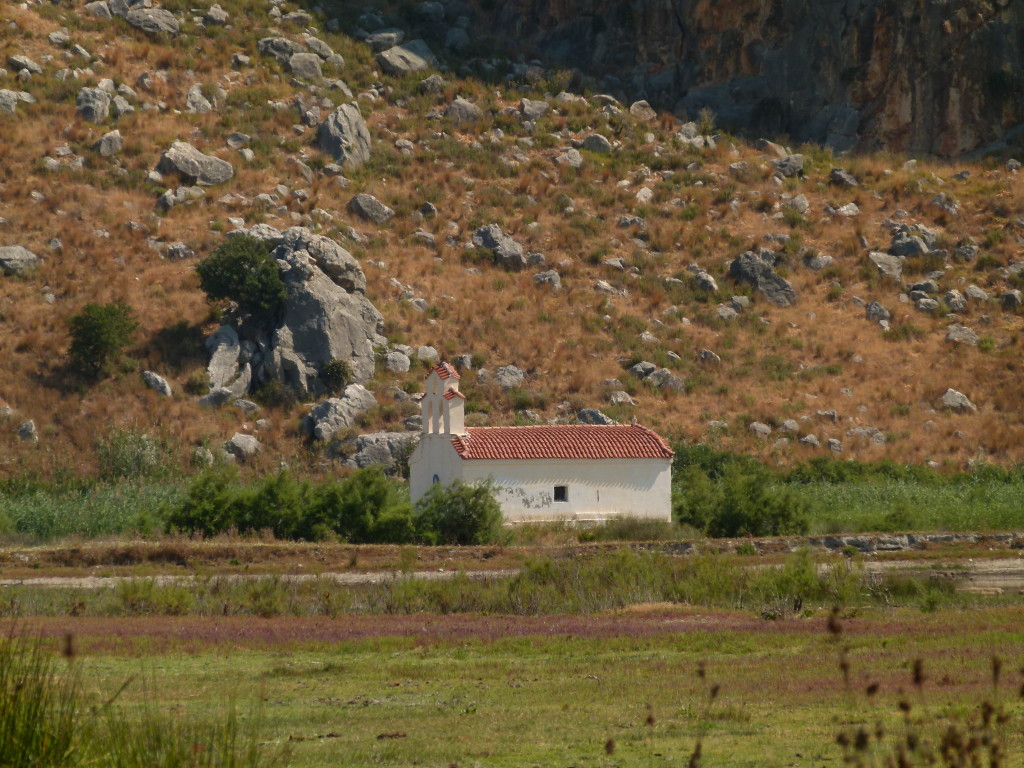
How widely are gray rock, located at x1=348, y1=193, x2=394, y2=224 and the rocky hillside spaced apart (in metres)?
0.19

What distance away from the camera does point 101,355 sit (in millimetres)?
51625

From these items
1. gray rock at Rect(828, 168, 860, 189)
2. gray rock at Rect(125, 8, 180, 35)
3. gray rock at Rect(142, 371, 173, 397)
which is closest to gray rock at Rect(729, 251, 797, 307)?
gray rock at Rect(828, 168, 860, 189)

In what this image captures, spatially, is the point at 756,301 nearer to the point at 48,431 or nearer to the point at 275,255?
the point at 275,255

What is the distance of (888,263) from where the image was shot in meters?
64.8

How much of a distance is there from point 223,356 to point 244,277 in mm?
3323

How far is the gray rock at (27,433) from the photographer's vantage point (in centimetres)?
4846

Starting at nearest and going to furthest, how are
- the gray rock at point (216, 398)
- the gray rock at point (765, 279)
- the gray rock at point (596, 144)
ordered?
1. the gray rock at point (216, 398)
2. the gray rock at point (765, 279)
3. the gray rock at point (596, 144)

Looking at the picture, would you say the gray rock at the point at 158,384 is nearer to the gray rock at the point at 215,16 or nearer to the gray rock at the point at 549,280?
the gray rock at the point at 549,280

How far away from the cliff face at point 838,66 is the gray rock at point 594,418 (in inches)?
1196

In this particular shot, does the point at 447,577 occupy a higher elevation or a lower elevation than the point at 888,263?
lower

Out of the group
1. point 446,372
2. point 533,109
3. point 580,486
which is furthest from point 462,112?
point 580,486

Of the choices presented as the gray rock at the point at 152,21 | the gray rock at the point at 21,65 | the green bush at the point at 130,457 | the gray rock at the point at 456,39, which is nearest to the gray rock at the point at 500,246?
the gray rock at the point at 456,39

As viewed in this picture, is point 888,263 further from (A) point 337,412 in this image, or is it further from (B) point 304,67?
(B) point 304,67

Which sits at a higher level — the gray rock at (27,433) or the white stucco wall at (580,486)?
the gray rock at (27,433)
